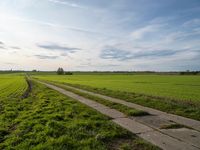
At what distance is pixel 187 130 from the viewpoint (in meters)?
7.61

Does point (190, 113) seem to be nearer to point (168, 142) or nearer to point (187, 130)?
point (187, 130)

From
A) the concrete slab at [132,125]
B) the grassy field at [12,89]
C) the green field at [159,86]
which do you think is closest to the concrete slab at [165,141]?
the concrete slab at [132,125]

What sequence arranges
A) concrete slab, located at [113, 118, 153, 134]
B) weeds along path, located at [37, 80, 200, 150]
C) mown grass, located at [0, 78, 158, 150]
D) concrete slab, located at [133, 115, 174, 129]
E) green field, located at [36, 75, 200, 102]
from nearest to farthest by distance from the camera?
1. weeds along path, located at [37, 80, 200, 150]
2. mown grass, located at [0, 78, 158, 150]
3. concrete slab, located at [113, 118, 153, 134]
4. concrete slab, located at [133, 115, 174, 129]
5. green field, located at [36, 75, 200, 102]

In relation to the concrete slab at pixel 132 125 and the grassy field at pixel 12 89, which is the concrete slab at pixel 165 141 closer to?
the concrete slab at pixel 132 125

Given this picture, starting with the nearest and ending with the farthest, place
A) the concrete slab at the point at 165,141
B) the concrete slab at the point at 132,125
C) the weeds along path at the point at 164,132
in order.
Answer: the concrete slab at the point at 165,141, the weeds along path at the point at 164,132, the concrete slab at the point at 132,125

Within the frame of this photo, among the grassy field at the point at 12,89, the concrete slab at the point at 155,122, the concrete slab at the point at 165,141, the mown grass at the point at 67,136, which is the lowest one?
the grassy field at the point at 12,89

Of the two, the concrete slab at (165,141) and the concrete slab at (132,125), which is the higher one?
the concrete slab at (165,141)

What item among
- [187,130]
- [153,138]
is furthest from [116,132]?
[187,130]

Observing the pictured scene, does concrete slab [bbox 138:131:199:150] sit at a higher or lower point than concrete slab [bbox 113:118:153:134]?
higher

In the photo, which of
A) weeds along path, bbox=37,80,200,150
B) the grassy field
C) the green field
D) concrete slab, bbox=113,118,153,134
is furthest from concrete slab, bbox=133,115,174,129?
the grassy field

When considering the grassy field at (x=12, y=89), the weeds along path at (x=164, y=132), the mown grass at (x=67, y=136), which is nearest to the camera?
the weeds along path at (x=164, y=132)

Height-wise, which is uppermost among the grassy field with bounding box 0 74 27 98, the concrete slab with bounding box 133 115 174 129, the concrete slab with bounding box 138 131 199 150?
the concrete slab with bounding box 138 131 199 150

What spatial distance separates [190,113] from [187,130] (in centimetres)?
362

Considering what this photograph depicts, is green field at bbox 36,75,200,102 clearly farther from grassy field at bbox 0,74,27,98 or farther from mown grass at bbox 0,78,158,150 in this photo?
grassy field at bbox 0,74,27,98
